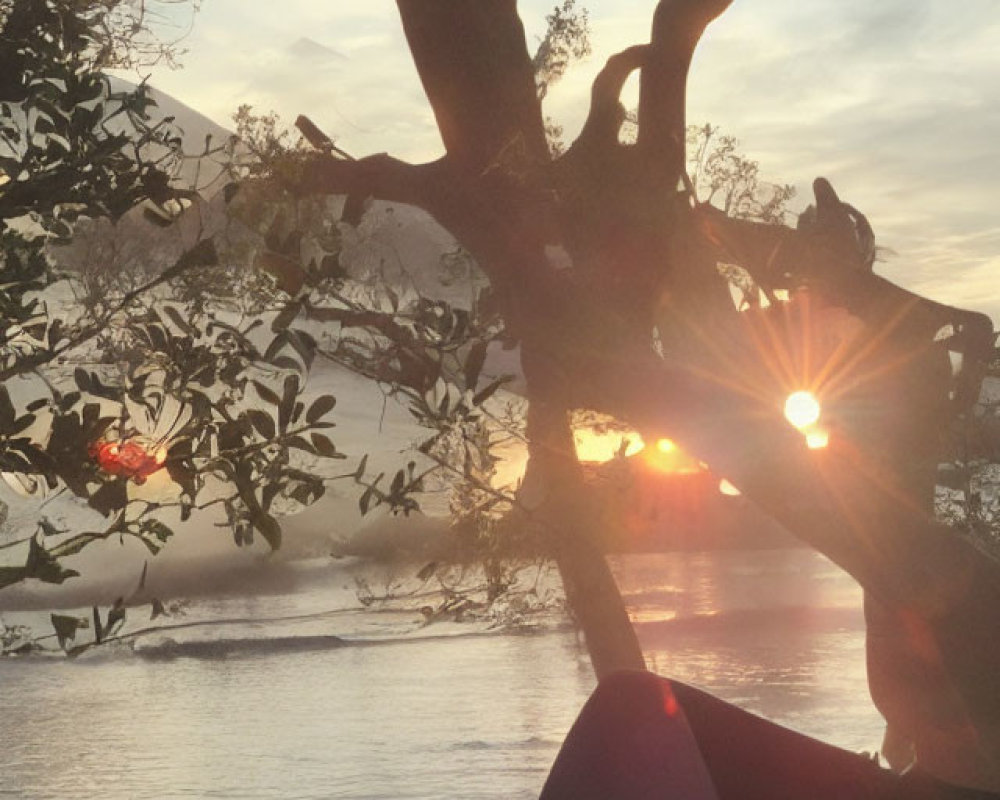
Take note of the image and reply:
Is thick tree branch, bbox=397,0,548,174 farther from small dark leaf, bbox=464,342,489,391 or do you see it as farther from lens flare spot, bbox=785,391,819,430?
small dark leaf, bbox=464,342,489,391

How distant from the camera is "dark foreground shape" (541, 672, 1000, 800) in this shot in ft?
8.05

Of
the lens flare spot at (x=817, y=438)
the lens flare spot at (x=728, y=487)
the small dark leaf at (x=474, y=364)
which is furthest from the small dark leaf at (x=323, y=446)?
the lens flare spot at (x=817, y=438)

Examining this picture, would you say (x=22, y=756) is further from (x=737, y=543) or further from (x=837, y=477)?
(x=737, y=543)

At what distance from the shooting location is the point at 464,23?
23.2 feet

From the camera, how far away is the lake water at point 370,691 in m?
13.6

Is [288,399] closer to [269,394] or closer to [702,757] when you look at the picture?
[269,394]

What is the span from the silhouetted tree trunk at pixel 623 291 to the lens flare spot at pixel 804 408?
0.38 m

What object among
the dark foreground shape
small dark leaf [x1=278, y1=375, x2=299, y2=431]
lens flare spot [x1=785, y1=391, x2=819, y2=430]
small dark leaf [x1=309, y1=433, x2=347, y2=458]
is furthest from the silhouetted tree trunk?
the dark foreground shape

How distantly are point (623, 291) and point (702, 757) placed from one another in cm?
481

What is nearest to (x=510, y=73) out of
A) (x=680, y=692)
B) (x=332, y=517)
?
(x=680, y=692)

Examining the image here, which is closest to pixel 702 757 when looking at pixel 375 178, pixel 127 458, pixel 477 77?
pixel 127 458

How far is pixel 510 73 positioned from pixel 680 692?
16.3ft

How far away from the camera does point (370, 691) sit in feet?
59.4

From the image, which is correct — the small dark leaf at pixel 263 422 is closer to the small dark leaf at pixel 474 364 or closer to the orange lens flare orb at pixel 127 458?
the orange lens flare orb at pixel 127 458
